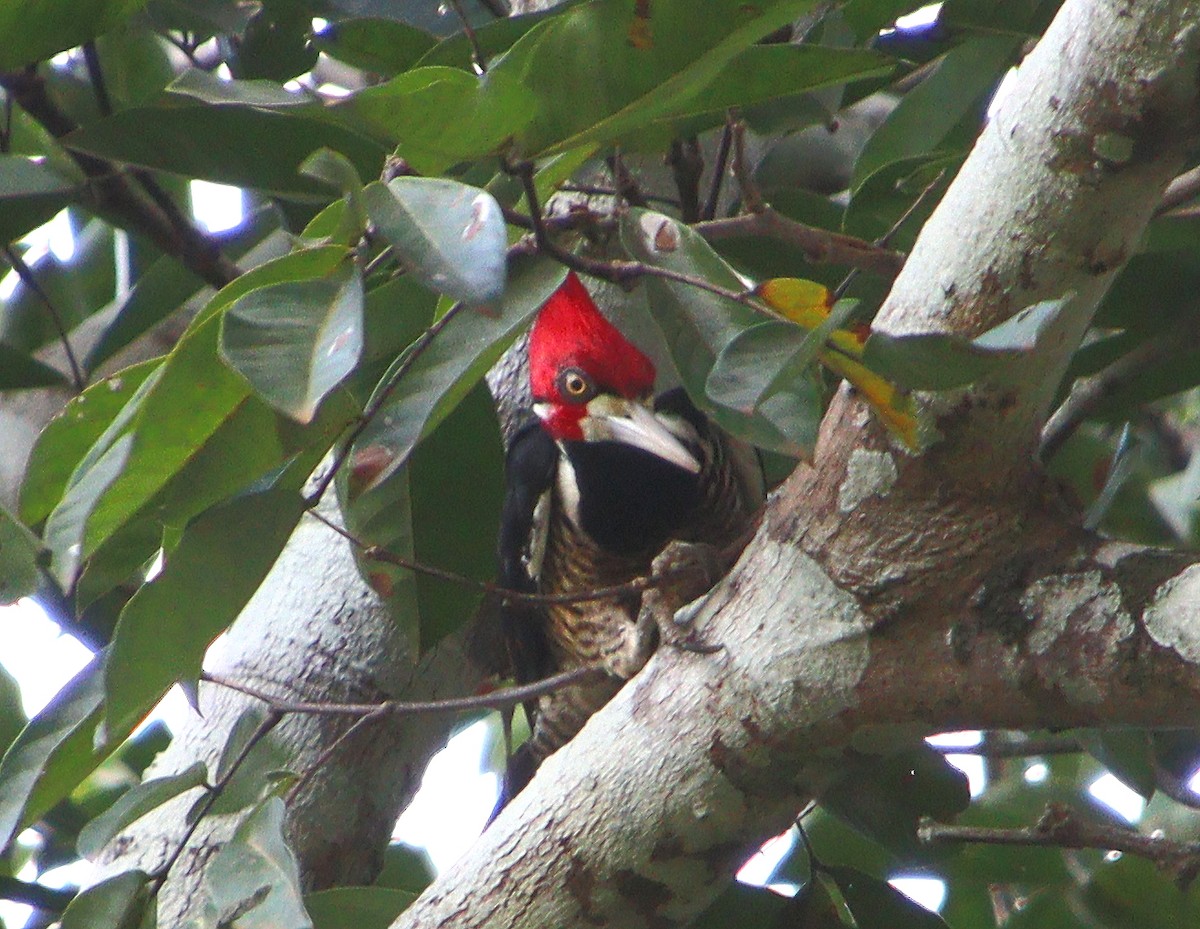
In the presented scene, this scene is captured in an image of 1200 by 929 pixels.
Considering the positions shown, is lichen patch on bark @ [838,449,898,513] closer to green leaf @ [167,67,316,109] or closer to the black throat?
green leaf @ [167,67,316,109]

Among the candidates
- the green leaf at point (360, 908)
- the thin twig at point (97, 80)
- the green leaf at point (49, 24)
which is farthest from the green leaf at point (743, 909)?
the thin twig at point (97, 80)

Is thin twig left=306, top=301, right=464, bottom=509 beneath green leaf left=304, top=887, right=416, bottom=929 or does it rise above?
above

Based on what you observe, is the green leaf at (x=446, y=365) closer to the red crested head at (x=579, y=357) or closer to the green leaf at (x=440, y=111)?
the green leaf at (x=440, y=111)

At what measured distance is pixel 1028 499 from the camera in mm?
1093

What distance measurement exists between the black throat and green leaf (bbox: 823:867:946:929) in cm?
60

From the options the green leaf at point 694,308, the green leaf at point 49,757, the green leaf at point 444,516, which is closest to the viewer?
the green leaf at point 694,308

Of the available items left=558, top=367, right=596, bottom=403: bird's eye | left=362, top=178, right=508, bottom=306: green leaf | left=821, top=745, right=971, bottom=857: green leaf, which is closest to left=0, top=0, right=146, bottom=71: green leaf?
left=362, top=178, right=508, bottom=306: green leaf

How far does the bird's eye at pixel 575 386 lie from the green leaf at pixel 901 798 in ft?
2.06

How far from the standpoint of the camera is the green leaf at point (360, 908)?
132 cm

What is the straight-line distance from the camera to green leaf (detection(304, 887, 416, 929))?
1.32 m

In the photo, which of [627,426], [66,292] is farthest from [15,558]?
[66,292]

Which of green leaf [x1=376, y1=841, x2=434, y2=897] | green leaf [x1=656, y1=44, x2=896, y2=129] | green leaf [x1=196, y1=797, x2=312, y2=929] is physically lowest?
green leaf [x1=376, y1=841, x2=434, y2=897]

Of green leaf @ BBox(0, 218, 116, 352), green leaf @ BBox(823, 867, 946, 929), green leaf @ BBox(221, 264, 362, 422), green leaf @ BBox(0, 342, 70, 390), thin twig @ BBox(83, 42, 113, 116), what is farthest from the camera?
green leaf @ BBox(0, 218, 116, 352)

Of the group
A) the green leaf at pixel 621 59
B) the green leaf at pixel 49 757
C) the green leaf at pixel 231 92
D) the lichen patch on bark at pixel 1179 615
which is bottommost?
the lichen patch on bark at pixel 1179 615
